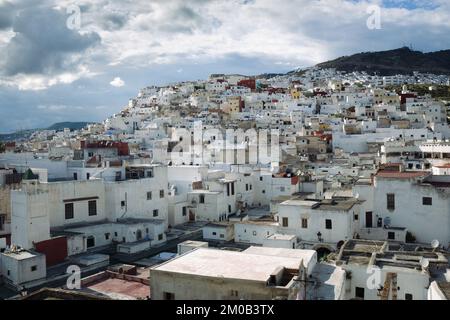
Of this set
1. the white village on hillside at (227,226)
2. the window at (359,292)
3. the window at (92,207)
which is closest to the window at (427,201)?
the white village on hillside at (227,226)

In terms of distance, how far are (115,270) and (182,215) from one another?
567 inches

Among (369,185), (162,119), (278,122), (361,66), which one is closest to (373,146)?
(278,122)

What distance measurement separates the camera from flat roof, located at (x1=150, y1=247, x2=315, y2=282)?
15.1 meters

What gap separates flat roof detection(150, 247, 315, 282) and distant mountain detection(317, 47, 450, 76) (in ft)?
507

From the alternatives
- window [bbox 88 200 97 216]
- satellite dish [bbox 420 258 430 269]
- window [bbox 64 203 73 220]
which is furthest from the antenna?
window [bbox 64 203 73 220]

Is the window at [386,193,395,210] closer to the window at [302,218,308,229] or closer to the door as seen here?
the door

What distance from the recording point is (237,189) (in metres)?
39.1

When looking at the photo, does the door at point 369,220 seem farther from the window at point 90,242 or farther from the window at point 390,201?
the window at point 90,242

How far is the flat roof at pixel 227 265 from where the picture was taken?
15.1 m

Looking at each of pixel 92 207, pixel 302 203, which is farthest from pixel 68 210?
pixel 302 203

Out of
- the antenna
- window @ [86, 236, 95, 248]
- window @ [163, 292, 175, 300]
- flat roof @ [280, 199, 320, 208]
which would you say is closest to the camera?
window @ [163, 292, 175, 300]

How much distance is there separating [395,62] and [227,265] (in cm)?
17659

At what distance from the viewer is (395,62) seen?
174375 millimetres
